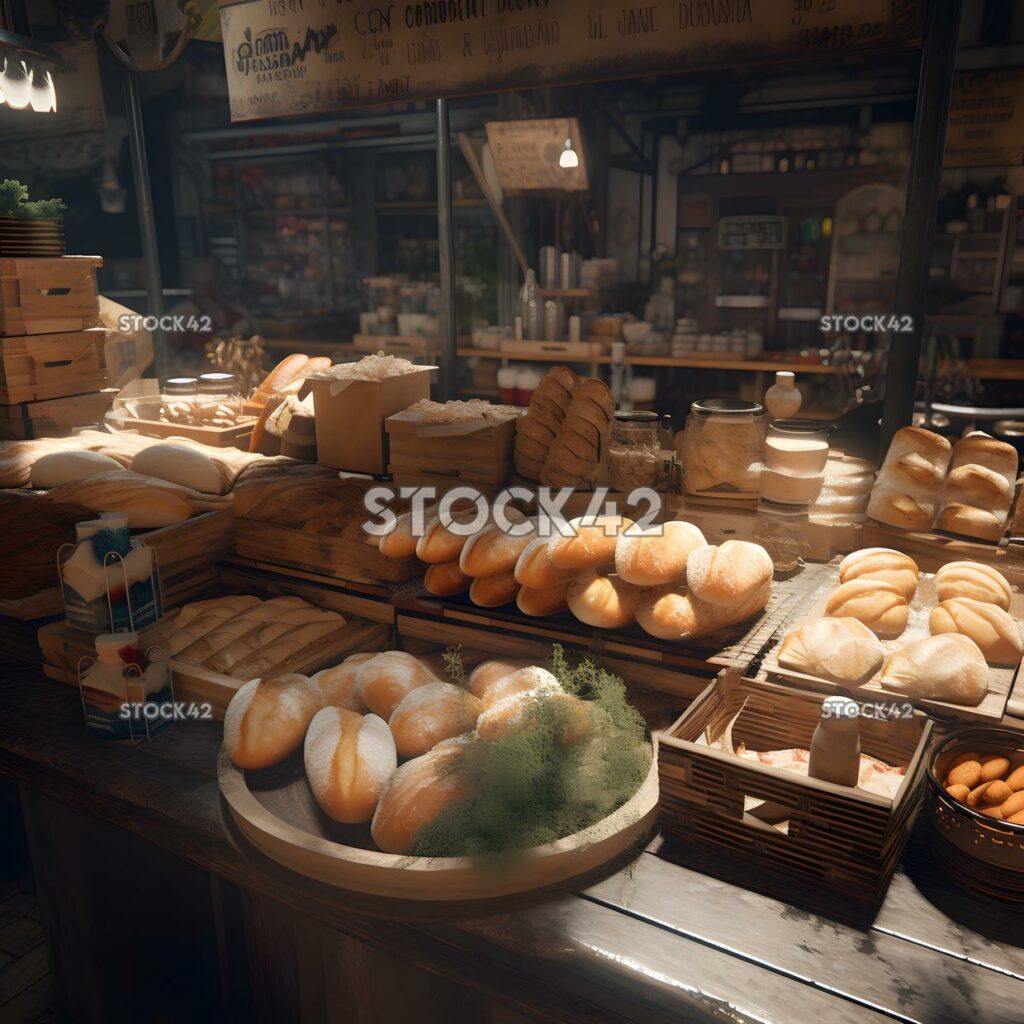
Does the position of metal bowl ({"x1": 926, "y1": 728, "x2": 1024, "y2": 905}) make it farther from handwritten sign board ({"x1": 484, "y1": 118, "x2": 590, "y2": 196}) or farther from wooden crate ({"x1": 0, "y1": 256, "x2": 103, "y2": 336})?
handwritten sign board ({"x1": 484, "y1": 118, "x2": 590, "y2": 196})

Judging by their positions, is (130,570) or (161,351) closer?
(130,570)

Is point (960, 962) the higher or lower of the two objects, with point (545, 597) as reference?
lower

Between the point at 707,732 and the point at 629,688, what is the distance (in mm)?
285

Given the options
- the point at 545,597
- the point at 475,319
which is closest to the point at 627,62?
the point at 545,597

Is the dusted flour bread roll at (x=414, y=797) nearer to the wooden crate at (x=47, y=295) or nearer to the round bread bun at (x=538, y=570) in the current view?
the round bread bun at (x=538, y=570)

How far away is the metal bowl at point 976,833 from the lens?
48.4 inches

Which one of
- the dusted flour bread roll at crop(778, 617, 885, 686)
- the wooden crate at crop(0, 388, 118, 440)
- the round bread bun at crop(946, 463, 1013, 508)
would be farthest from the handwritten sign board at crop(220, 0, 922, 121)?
the dusted flour bread roll at crop(778, 617, 885, 686)

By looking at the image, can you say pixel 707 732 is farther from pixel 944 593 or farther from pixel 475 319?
pixel 475 319

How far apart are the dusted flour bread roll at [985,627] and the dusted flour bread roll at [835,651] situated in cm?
14

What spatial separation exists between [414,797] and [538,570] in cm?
59

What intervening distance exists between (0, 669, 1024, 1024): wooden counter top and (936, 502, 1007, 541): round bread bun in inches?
32.2

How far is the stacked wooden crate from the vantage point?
10.1 feet

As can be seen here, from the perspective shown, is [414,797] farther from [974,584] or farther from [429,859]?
[974,584]

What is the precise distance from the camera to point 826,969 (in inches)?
45.9
